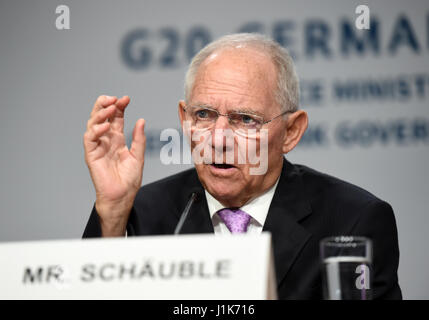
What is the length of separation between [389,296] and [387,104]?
1.55 m

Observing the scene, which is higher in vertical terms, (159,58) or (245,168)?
(159,58)

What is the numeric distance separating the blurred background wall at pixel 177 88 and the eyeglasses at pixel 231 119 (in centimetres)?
110

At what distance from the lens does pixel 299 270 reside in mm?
2207

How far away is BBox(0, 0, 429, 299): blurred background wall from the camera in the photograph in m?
3.50

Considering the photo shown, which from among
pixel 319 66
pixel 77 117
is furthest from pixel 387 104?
pixel 77 117

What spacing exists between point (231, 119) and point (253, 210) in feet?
1.22

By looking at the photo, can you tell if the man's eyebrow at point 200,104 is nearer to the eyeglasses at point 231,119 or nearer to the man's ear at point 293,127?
the eyeglasses at point 231,119

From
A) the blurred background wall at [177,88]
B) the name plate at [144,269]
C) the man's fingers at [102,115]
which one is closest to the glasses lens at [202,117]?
the man's fingers at [102,115]

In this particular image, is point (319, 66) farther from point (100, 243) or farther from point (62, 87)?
point (100, 243)

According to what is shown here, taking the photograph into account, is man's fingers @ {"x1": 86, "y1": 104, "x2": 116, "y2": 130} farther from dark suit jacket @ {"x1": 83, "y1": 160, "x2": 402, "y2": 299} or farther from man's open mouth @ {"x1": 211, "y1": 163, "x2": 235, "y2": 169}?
man's open mouth @ {"x1": 211, "y1": 163, "x2": 235, "y2": 169}

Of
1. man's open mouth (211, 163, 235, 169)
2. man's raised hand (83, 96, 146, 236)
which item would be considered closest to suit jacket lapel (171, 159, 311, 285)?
man's open mouth (211, 163, 235, 169)

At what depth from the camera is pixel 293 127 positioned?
2674 mm

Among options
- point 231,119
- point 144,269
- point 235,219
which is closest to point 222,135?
point 231,119

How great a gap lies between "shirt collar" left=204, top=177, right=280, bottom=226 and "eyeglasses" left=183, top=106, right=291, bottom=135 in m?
0.27
